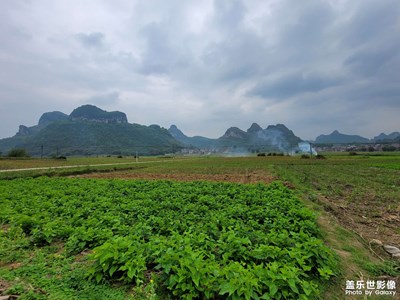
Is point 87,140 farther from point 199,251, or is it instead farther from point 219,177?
point 199,251

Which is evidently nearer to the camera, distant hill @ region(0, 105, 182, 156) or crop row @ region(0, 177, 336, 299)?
crop row @ region(0, 177, 336, 299)

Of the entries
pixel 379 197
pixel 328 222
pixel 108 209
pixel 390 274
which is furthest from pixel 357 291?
pixel 379 197

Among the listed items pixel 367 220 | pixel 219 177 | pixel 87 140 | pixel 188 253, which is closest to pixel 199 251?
pixel 188 253

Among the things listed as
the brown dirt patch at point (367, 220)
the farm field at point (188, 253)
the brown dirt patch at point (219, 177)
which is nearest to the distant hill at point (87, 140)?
the brown dirt patch at point (219, 177)

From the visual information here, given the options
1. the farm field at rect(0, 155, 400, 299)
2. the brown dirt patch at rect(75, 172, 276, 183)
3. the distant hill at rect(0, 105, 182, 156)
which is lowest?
the brown dirt patch at rect(75, 172, 276, 183)

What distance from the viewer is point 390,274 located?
5.02 meters

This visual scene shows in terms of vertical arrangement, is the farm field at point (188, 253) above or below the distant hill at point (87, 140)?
below

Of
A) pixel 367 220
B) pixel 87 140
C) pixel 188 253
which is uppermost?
pixel 87 140

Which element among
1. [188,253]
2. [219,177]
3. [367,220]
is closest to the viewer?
[188,253]

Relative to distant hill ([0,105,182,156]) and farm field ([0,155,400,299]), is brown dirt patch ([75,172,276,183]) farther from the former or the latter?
distant hill ([0,105,182,156])

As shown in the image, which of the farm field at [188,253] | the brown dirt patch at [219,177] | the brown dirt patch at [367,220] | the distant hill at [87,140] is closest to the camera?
the farm field at [188,253]

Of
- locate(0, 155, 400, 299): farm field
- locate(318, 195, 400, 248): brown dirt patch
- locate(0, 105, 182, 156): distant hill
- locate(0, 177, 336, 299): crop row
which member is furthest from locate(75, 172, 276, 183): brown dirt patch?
locate(0, 105, 182, 156): distant hill

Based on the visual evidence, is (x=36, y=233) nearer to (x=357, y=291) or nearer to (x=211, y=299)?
(x=211, y=299)

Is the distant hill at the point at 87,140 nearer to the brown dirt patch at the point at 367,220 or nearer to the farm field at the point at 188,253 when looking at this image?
the farm field at the point at 188,253
